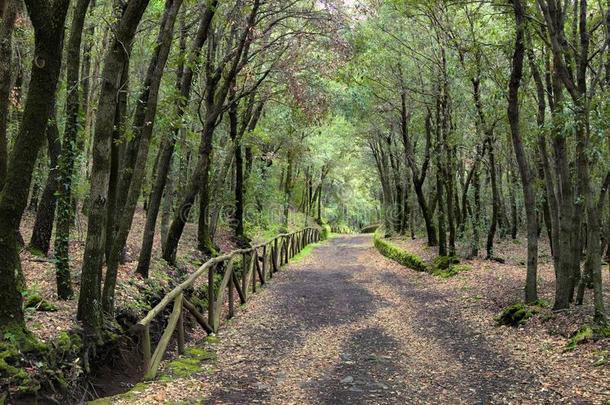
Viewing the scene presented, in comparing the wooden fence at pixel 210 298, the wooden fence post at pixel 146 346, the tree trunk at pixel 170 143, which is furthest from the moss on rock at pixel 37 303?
the tree trunk at pixel 170 143

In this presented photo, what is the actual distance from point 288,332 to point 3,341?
493 cm

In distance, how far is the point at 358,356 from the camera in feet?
24.4

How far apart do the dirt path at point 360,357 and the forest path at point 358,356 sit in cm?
1

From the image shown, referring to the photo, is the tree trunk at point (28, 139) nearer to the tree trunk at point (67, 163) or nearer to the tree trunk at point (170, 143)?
the tree trunk at point (67, 163)

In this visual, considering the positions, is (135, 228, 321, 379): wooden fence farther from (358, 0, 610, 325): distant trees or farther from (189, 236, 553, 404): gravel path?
(358, 0, 610, 325): distant trees

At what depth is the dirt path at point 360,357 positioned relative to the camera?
19.0 ft

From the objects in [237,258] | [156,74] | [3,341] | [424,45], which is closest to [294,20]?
[424,45]

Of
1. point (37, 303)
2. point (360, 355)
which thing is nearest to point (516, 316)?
point (360, 355)

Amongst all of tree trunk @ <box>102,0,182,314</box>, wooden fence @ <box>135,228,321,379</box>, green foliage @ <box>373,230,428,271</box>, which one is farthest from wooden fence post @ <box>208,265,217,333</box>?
green foliage @ <box>373,230,428,271</box>

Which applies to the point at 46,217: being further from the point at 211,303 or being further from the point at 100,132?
the point at 100,132

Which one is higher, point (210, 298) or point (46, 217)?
point (46, 217)

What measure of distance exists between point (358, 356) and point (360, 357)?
6cm

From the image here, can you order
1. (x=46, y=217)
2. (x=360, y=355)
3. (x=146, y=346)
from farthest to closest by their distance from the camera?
(x=46, y=217), (x=360, y=355), (x=146, y=346)

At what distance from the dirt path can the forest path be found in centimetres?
1
